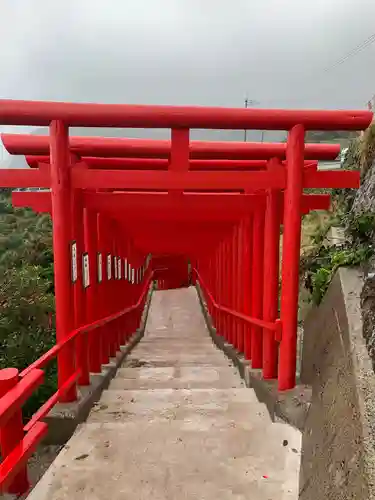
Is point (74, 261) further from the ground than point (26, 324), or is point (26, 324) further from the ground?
point (74, 261)

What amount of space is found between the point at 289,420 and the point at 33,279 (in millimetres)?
5976

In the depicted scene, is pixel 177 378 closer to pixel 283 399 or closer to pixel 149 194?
pixel 283 399

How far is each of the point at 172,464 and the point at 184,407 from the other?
104 cm

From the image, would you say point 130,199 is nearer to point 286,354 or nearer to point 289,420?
point 286,354

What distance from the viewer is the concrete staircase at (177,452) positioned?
8.59ft

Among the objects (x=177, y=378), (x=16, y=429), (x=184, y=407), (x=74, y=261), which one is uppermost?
(x=74, y=261)

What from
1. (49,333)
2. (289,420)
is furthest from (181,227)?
(289,420)

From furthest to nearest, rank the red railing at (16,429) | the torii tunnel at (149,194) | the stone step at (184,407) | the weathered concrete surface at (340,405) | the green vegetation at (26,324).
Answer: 1. the green vegetation at (26,324)
2. the stone step at (184,407)
3. the torii tunnel at (149,194)
4. the red railing at (16,429)
5. the weathered concrete surface at (340,405)

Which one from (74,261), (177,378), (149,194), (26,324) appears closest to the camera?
(74,261)

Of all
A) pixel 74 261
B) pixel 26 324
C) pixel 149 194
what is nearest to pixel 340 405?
pixel 74 261

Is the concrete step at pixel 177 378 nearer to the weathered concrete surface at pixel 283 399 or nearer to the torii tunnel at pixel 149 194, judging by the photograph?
the torii tunnel at pixel 149 194

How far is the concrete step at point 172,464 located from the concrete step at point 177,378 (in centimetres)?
163

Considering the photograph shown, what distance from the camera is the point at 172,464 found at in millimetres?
2898

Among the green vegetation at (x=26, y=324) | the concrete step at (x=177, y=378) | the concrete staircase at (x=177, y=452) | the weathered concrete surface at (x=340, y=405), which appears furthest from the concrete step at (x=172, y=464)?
the green vegetation at (x=26, y=324)
